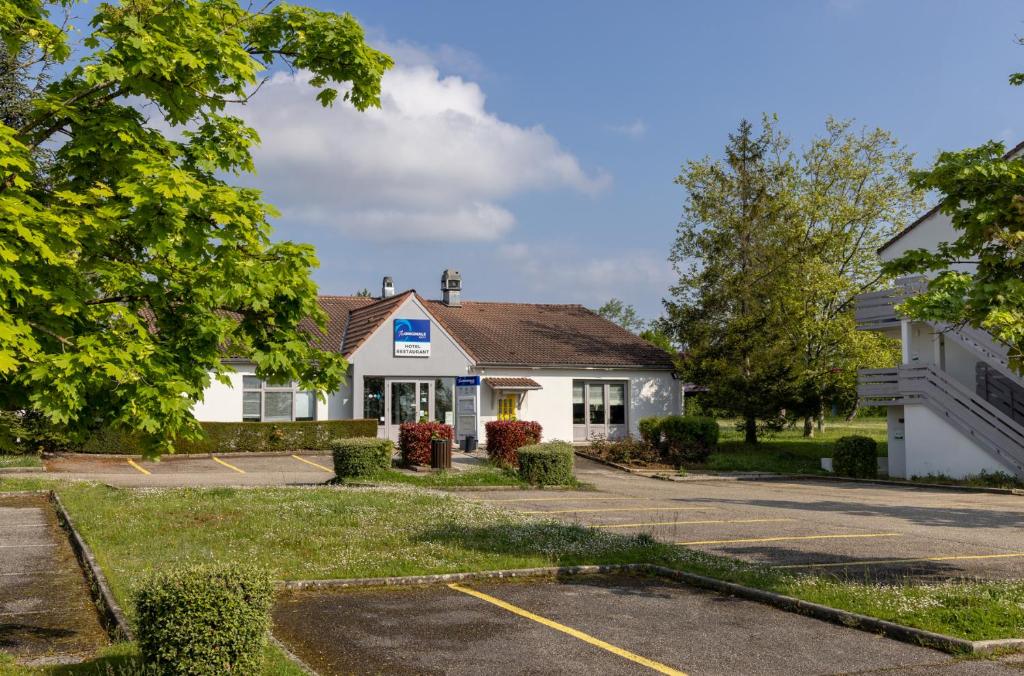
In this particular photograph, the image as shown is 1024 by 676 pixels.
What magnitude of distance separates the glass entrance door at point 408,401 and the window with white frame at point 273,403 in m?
3.23

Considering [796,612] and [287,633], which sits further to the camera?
[796,612]

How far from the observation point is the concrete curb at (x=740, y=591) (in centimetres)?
783

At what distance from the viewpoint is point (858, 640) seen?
27.1ft

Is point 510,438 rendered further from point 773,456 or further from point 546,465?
point 773,456

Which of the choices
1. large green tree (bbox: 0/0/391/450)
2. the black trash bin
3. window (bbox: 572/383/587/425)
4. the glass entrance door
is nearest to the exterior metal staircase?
window (bbox: 572/383/587/425)

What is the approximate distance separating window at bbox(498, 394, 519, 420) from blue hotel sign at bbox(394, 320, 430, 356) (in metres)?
4.02

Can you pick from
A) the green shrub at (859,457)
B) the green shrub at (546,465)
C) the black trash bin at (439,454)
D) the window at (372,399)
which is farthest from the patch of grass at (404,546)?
the window at (372,399)

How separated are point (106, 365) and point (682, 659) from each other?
17.3 ft

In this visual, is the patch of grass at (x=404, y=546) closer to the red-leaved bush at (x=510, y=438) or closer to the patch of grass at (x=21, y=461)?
the red-leaved bush at (x=510, y=438)

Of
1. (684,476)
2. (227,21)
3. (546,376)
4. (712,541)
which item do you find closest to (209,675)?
(227,21)

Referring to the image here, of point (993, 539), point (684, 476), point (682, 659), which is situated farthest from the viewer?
point (684, 476)

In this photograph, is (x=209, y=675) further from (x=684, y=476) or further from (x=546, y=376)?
(x=546, y=376)

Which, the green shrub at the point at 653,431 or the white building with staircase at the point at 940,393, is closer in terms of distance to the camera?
the white building with staircase at the point at 940,393

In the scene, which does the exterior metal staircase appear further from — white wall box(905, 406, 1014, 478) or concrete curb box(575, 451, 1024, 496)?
concrete curb box(575, 451, 1024, 496)
